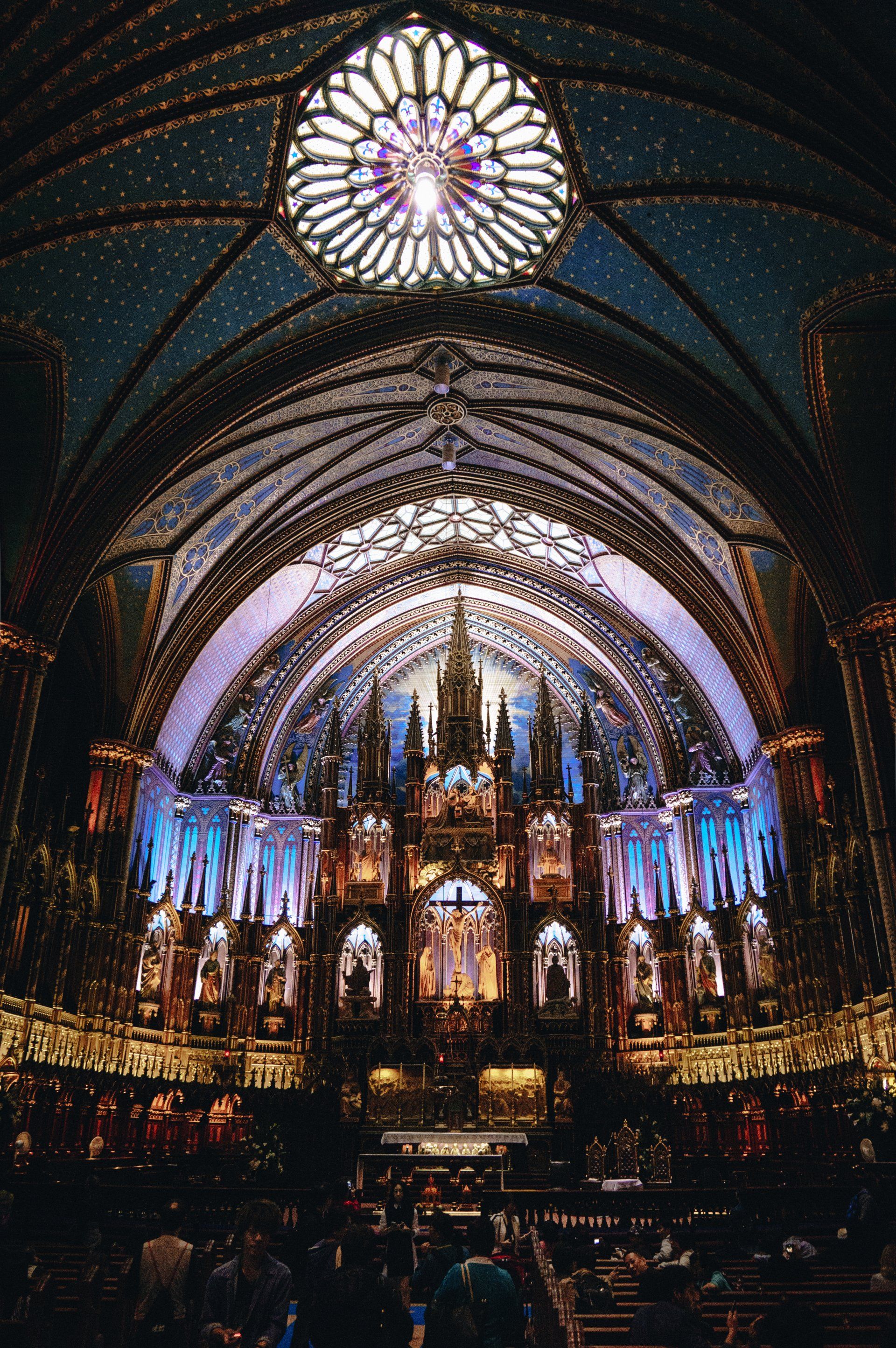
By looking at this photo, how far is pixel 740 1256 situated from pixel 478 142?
59.7 ft

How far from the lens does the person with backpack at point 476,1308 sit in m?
6.21

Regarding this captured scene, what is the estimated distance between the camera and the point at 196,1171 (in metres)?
23.7

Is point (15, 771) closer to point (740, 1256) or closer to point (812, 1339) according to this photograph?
point (740, 1256)

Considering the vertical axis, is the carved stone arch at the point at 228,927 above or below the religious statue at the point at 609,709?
below

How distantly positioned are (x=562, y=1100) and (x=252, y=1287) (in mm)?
21658

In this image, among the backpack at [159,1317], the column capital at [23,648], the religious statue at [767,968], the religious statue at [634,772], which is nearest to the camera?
the backpack at [159,1317]

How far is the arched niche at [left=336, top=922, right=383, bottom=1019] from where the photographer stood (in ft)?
91.7

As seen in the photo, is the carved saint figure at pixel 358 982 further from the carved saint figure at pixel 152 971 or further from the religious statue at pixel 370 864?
the carved saint figure at pixel 152 971

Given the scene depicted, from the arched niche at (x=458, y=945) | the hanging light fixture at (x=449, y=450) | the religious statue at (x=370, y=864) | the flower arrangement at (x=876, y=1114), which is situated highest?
the hanging light fixture at (x=449, y=450)

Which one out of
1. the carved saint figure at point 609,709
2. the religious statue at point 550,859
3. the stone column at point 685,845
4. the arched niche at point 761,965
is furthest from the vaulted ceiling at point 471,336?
the religious statue at point 550,859

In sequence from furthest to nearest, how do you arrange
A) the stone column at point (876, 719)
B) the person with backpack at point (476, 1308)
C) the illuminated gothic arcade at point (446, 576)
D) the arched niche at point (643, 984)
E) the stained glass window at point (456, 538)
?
the stained glass window at point (456, 538) < the arched niche at point (643, 984) < the stone column at point (876, 719) < the illuminated gothic arcade at point (446, 576) < the person with backpack at point (476, 1308)

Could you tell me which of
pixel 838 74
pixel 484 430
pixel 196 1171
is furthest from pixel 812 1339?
pixel 484 430

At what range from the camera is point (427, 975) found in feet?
94.0

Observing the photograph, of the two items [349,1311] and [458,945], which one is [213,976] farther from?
[349,1311]
